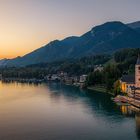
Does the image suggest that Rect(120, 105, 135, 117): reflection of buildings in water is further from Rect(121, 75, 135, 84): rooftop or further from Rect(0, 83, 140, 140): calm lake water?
Rect(121, 75, 135, 84): rooftop

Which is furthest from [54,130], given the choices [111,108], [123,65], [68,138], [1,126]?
[123,65]

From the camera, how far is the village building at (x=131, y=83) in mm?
52344

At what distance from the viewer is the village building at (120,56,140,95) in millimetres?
52344

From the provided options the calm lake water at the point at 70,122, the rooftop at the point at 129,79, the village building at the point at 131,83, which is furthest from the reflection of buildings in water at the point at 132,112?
the rooftop at the point at 129,79

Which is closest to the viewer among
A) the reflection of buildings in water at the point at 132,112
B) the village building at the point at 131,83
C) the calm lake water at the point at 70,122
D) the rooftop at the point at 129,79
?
the calm lake water at the point at 70,122

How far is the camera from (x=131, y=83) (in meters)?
57.7

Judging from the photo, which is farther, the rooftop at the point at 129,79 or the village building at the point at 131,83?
the rooftop at the point at 129,79

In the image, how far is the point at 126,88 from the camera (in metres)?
58.3

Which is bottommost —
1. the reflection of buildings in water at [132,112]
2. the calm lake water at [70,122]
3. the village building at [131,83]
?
the calm lake water at [70,122]

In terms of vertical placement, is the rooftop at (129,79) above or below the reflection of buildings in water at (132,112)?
above

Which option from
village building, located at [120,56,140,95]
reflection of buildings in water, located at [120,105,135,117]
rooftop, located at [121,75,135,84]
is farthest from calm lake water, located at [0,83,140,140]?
rooftop, located at [121,75,135,84]

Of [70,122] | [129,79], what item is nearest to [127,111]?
[70,122]

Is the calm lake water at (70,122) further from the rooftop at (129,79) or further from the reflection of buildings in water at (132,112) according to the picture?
the rooftop at (129,79)

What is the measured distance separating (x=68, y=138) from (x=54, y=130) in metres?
3.49
